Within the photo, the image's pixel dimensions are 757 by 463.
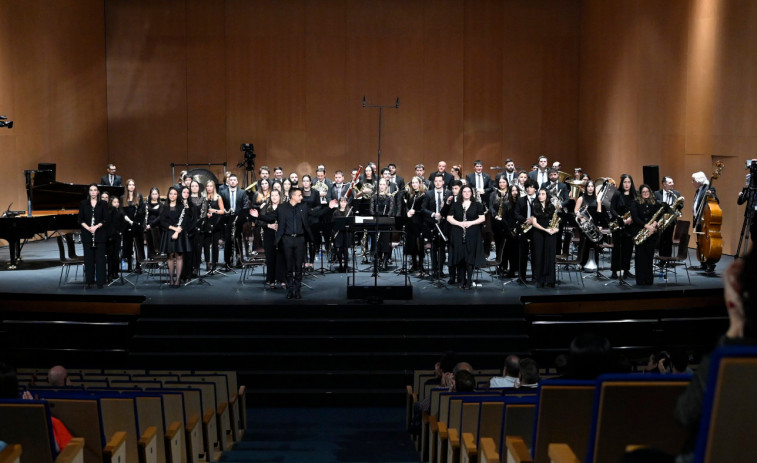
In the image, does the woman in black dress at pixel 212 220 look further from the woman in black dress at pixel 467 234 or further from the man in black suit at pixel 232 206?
the woman in black dress at pixel 467 234

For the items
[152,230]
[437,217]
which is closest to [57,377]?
[152,230]

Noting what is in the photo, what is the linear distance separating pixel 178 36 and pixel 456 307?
12521 mm

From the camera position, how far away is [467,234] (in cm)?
1038

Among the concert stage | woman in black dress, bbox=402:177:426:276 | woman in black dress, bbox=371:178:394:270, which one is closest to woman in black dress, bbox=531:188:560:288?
the concert stage

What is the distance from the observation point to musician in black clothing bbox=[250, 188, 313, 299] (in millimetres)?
9961

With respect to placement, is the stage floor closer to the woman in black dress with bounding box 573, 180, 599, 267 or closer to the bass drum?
the woman in black dress with bounding box 573, 180, 599, 267

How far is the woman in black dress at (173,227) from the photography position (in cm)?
1057

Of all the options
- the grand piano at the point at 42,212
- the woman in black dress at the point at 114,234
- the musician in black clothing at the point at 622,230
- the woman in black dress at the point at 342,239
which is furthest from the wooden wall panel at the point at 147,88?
the musician in black clothing at the point at 622,230

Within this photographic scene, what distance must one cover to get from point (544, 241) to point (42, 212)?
752 cm

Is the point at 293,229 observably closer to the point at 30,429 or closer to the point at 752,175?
the point at 752,175

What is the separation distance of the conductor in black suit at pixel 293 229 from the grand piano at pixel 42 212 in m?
3.08

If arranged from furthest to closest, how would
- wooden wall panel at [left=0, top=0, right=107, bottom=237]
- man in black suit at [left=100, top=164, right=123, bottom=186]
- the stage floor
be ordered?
man in black suit at [left=100, top=164, right=123, bottom=186]
wooden wall panel at [left=0, top=0, right=107, bottom=237]
the stage floor

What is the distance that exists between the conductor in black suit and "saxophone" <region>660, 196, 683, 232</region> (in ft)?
14.5

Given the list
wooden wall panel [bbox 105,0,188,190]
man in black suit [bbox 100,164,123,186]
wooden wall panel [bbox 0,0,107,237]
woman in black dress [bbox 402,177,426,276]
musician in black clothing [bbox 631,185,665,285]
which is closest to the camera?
musician in black clothing [bbox 631,185,665,285]
